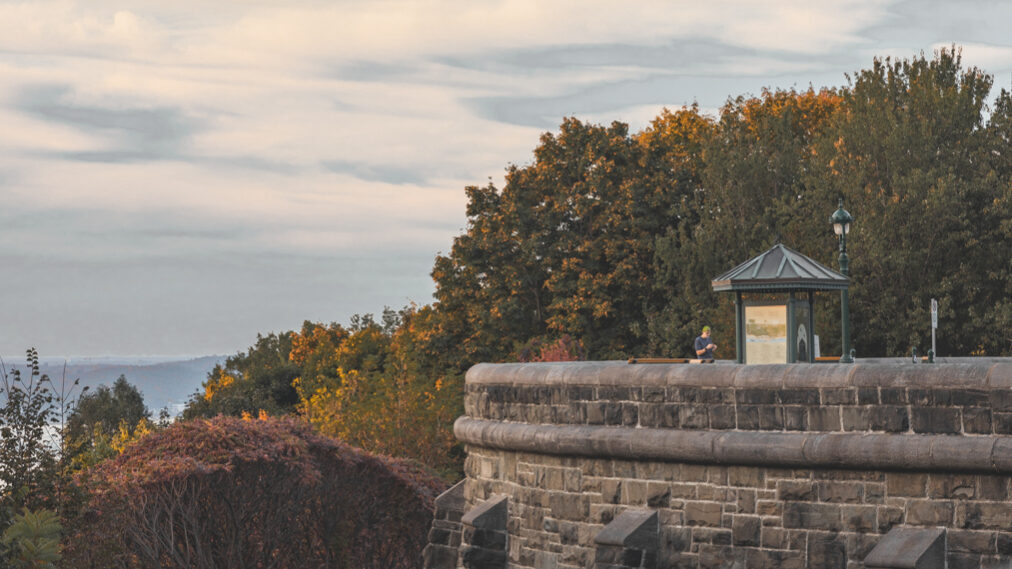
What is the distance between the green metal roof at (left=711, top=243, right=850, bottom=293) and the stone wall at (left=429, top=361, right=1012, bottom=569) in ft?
9.46

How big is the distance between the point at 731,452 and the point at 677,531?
1179 mm

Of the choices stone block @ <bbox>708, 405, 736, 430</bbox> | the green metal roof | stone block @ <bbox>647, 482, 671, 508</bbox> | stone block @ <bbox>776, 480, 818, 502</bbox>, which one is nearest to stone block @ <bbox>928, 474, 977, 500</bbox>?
stone block @ <bbox>776, 480, 818, 502</bbox>

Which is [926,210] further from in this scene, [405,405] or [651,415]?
[651,415]

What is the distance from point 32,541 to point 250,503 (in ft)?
21.0

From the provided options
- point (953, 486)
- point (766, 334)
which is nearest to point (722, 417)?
point (953, 486)

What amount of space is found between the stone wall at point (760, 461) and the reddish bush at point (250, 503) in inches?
224

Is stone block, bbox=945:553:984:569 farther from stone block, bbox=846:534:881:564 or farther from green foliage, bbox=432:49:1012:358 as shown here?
green foliage, bbox=432:49:1012:358

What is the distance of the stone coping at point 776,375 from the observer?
10727 mm

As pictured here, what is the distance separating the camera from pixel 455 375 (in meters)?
35.2

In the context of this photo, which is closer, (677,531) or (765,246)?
(677,531)

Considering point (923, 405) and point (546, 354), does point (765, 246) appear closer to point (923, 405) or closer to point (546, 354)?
point (546, 354)

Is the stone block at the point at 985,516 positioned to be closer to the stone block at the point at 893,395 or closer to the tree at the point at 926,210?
the stone block at the point at 893,395

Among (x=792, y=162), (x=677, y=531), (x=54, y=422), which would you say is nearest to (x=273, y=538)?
(x=54, y=422)

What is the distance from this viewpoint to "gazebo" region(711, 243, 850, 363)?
1559 cm
